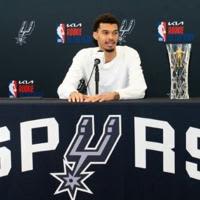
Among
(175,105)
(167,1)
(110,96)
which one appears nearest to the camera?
(175,105)

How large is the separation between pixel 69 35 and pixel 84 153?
1645mm

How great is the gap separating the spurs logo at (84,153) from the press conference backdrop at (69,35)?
4.92 ft

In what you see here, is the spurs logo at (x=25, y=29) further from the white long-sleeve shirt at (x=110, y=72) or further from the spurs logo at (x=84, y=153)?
the spurs logo at (x=84, y=153)

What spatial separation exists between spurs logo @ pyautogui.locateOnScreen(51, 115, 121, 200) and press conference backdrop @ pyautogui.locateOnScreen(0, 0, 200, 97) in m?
1.50

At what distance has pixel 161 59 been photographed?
314 centimetres

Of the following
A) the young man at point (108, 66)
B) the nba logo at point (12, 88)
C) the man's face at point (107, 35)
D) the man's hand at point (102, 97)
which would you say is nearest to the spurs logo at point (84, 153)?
the man's hand at point (102, 97)

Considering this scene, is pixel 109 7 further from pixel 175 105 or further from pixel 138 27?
pixel 175 105

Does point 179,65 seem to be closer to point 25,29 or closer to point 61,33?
point 61,33

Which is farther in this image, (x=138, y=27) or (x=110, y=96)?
(x=138, y=27)

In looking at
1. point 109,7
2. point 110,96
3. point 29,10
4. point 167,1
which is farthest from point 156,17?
point 110,96

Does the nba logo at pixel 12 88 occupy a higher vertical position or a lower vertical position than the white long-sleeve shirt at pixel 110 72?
lower

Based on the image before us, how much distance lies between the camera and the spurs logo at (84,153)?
1.74 meters

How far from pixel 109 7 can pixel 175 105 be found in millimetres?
1614

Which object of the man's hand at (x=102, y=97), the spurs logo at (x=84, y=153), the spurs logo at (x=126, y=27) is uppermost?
the spurs logo at (x=126, y=27)
